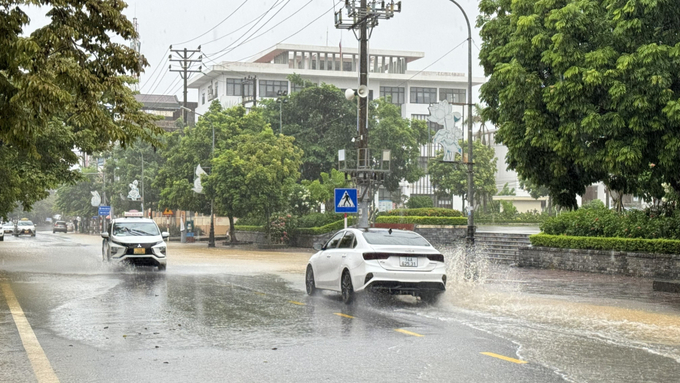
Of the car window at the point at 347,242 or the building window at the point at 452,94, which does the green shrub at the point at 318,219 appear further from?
the building window at the point at 452,94

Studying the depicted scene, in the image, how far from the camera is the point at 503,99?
813 inches

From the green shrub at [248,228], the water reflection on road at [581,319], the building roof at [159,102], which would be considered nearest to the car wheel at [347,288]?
the water reflection on road at [581,319]

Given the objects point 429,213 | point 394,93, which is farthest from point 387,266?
point 394,93

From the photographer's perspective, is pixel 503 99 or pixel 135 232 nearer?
pixel 503 99

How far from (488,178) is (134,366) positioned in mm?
75462

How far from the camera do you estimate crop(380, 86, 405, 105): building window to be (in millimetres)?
95812

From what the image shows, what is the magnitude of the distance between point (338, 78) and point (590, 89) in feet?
251

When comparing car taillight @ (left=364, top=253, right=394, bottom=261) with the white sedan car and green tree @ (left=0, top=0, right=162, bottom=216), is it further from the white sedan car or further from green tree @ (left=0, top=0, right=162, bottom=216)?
green tree @ (left=0, top=0, right=162, bottom=216)

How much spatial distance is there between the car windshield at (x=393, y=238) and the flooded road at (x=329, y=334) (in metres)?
1.12

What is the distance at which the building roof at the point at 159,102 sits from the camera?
130 metres

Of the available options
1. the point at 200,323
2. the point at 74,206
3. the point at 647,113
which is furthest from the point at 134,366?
the point at 74,206

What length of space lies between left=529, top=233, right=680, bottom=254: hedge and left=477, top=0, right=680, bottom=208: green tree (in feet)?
8.95

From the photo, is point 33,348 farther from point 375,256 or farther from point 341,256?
point 341,256

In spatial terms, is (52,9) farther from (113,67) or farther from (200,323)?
(200,323)
